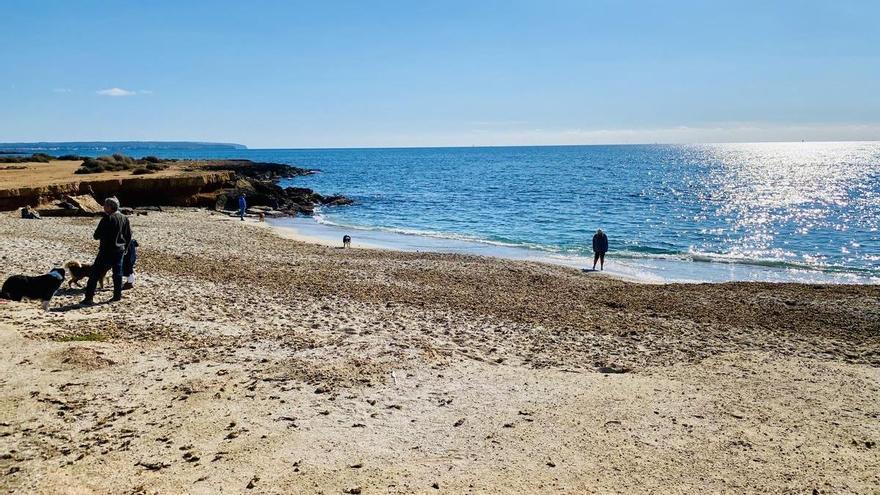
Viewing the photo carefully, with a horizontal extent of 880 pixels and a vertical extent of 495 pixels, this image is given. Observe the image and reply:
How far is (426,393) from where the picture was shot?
8297mm

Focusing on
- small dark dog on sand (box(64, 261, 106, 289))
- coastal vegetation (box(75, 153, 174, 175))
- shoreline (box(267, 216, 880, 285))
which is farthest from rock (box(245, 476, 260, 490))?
coastal vegetation (box(75, 153, 174, 175))

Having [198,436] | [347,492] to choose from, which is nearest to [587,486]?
[347,492]

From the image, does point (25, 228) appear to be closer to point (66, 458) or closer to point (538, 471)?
point (66, 458)

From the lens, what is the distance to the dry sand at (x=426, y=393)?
20.5 feet

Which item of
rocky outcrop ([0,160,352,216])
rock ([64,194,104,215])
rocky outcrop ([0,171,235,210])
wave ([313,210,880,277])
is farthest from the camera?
rocky outcrop ([0,171,235,210])

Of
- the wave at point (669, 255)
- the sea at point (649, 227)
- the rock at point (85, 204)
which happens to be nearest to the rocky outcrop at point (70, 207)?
the rock at point (85, 204)

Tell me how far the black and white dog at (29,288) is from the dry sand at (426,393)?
1.03 feet

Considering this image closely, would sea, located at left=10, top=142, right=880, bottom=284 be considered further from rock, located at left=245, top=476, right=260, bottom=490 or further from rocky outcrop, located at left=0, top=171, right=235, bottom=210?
rock, located at left=245, top=476, right=260, bottom=490

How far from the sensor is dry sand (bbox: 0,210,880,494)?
625 cm

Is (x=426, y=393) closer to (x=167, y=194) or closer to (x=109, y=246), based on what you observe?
(x=109, y=246)

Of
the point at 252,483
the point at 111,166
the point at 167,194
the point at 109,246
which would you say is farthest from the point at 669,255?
the point at 111,166

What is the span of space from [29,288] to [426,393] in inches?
332

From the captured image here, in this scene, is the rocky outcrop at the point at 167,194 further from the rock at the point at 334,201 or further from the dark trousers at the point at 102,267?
the dark trousers at the point at 102,267

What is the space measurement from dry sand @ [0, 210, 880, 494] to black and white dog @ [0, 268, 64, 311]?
31 centimetres
